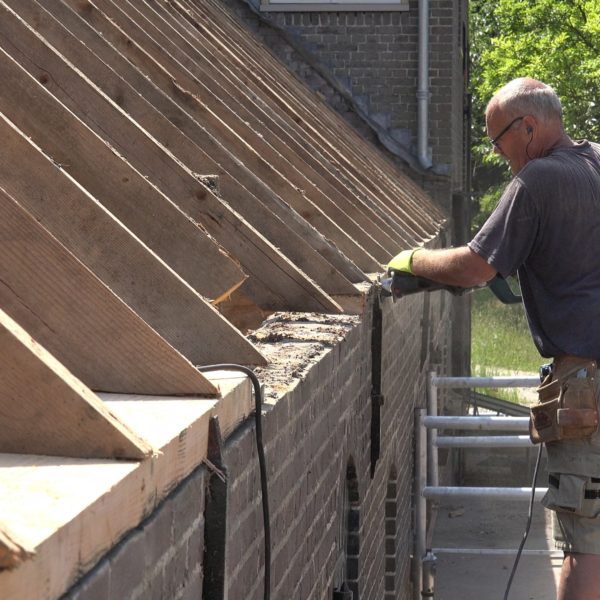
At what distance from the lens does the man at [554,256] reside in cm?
467

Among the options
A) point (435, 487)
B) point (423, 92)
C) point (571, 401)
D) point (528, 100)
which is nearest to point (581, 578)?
point (571, 401)

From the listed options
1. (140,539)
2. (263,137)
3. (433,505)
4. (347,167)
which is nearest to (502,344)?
(433,505)

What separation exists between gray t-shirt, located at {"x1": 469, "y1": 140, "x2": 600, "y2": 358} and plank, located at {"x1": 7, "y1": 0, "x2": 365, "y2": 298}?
0.82 meters

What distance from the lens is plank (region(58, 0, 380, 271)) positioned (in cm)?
575

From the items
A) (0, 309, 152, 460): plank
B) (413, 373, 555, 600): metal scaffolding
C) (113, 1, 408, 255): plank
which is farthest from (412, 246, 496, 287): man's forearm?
(413, 373, 555, 600): metal scaffolding

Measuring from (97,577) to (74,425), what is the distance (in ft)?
1.05

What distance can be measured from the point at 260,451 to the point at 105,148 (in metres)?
0.95

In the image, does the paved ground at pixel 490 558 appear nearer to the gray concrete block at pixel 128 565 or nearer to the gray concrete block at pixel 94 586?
the gray concrete block at pixel 128 565

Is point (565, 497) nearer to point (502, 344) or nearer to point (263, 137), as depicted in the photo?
point (263, 137)

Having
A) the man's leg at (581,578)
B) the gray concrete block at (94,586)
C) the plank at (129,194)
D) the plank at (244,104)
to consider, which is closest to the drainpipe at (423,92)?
the plank at (244,104)

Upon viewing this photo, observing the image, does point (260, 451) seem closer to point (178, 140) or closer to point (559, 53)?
point (178, 140)

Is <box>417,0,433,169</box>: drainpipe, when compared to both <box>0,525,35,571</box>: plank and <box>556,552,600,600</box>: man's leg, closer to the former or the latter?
<box>556,552,600,600</box>: man's leg

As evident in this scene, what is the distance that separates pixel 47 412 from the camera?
2305 mm

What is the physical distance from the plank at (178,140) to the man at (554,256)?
57 cm
